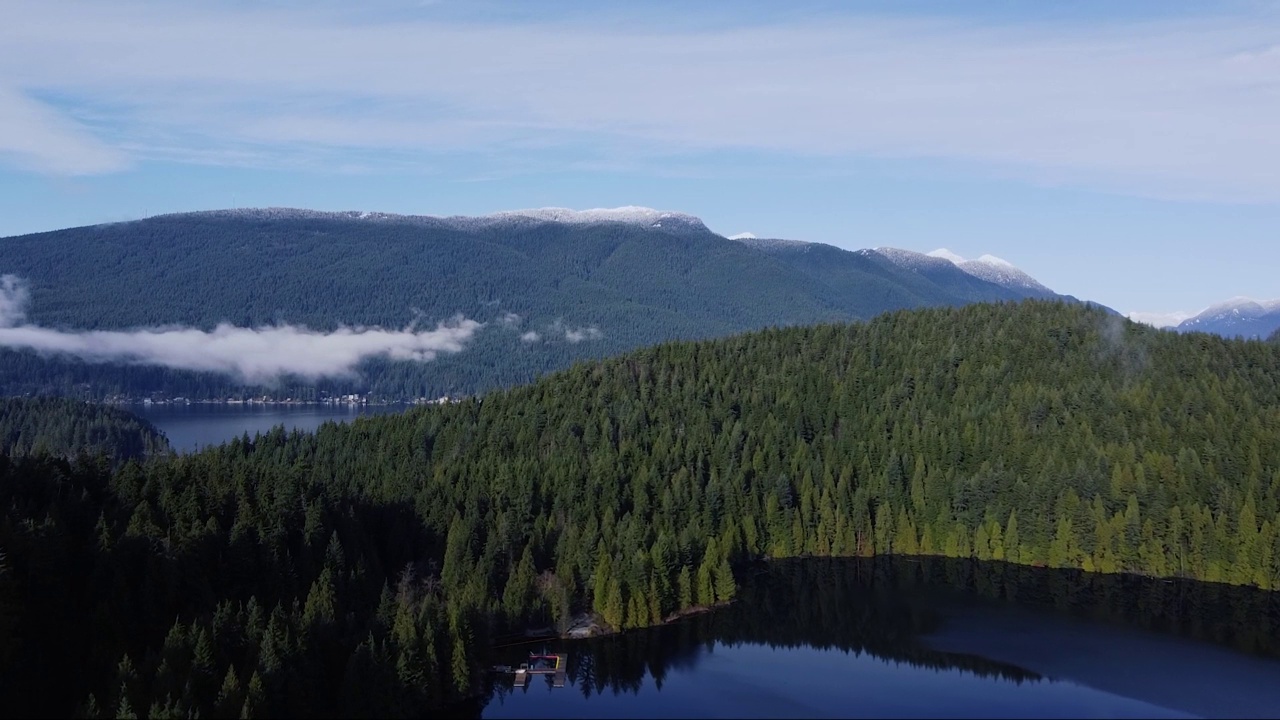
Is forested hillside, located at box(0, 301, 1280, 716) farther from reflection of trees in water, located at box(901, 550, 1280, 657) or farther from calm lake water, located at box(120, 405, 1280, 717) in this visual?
calm lake water, located at box(120, 405, 1280, 717)

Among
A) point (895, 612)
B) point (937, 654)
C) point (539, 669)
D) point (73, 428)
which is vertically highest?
point (73, 428)

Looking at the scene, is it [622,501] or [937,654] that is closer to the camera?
[937,654]

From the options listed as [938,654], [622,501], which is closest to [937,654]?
[938,654]

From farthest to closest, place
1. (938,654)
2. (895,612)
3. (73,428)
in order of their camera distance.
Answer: (73,428) < (895,612) < (938,654)

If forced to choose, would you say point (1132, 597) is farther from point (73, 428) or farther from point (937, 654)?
point (73, 428)

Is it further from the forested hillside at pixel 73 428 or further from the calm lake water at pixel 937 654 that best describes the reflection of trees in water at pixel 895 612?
the forested hillside at pixel 73 428

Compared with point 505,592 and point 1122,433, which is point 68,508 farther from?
point 1122,433

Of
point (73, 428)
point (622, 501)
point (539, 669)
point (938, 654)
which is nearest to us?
point (539, 669)
